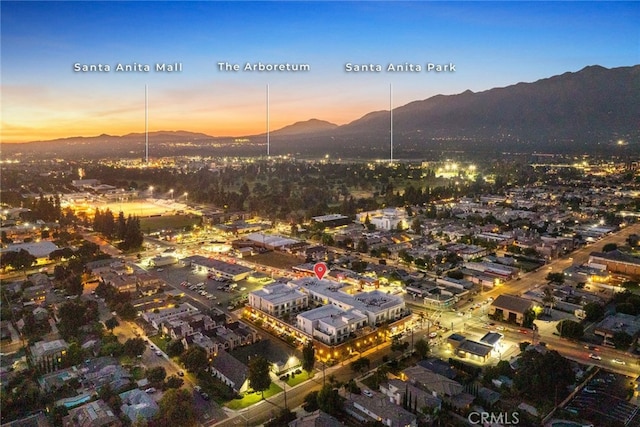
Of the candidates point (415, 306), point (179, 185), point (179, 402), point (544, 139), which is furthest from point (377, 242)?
point (544, 139)

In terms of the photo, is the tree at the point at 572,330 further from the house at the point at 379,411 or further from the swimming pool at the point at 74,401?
the swimming pool at the point at 74,401

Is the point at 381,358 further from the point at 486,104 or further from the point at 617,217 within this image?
the point at 486,104

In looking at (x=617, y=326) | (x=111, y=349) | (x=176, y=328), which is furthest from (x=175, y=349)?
(x=617, y=326)

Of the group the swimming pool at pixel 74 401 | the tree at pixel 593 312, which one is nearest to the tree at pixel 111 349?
the swimming pool at pixel 74 401

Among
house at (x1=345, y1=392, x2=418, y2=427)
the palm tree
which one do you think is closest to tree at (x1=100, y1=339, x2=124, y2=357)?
house at (x1=345, y1=392, x2=418, y2=427)

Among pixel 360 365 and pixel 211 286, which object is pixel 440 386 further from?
pixel 211 286
